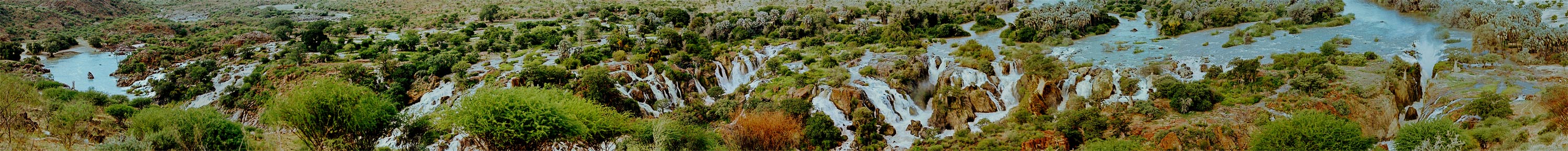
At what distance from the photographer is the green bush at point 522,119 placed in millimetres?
28984

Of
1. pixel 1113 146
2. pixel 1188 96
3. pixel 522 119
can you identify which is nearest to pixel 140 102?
pixel 522 119

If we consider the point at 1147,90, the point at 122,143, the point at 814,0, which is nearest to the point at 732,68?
the point at 1147,90

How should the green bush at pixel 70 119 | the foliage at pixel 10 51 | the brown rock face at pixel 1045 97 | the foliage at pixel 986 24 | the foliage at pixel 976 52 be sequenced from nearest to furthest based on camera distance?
1. the green bush at pixel 70 119
2. the brown rock face at pixel 1045 97
3. the foliage at pixel 10 51
4. the foliage at pixel 976 52
5. the foliage at pixel 986 24

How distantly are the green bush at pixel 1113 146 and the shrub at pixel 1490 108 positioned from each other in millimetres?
13587

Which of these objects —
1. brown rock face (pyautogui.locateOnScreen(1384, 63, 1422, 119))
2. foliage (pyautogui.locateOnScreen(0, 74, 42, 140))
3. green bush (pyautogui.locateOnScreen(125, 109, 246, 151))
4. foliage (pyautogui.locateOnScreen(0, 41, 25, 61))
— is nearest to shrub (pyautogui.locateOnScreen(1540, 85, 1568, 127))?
brown rock face (pyautogui.locateOnScreen(1384, 63, 1422, 119))

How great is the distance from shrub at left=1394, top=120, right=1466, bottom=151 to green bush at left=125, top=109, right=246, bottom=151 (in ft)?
131

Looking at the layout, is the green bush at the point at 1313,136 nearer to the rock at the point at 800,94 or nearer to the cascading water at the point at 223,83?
the rock at the point at 800,94

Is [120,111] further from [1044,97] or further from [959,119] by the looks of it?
[1044,97]

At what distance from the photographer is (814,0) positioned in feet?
396

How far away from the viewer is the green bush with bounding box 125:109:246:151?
97.1 feet

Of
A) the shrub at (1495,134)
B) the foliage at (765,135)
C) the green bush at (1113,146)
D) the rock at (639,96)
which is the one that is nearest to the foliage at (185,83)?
the rock at (639,96)

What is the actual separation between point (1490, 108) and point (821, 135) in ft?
92.0

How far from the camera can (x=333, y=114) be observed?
29500mm

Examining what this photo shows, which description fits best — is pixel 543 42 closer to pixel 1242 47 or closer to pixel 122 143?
pixel 122 143
